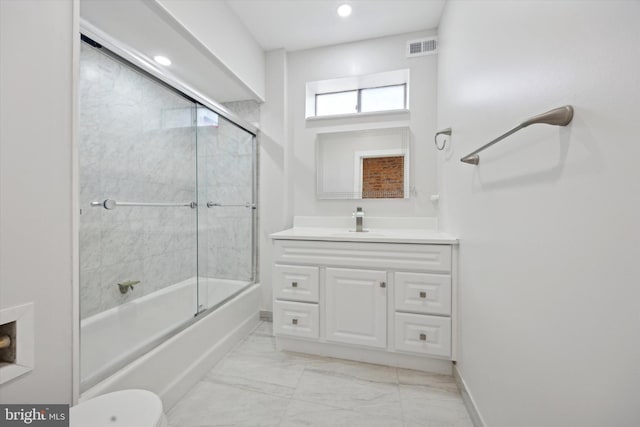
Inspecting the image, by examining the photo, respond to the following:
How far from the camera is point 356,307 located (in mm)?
1729

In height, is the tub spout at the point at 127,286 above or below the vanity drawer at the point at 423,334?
above

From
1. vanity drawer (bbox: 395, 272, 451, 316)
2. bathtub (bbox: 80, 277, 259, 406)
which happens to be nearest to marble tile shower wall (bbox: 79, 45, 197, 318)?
bathtub (bbox: 80, 277, 259, 406)

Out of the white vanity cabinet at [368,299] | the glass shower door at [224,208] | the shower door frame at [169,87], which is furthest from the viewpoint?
the glass shower door at [224,208]

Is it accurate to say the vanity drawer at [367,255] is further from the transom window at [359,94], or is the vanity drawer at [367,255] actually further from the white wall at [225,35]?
the white wall at [225,35]

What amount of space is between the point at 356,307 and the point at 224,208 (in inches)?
54.5

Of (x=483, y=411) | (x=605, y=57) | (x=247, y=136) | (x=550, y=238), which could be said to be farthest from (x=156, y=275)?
(x=605, y=57)

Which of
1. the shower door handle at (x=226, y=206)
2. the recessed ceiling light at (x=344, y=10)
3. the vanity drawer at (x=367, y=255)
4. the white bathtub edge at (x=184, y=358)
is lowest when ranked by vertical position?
the white bathtub edge at (x=184, y=358)

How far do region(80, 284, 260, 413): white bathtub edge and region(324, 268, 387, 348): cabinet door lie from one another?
0.73 m

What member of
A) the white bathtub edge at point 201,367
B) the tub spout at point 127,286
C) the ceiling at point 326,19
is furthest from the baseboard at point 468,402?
the ceiling at point 326,19

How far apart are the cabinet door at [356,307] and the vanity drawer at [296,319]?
9 cm

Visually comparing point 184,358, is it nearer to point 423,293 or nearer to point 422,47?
point 423,293

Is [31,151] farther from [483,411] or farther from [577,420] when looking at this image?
[483,411]

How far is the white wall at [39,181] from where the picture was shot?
0.73 metres

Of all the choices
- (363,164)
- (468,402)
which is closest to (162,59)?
(363,164)
